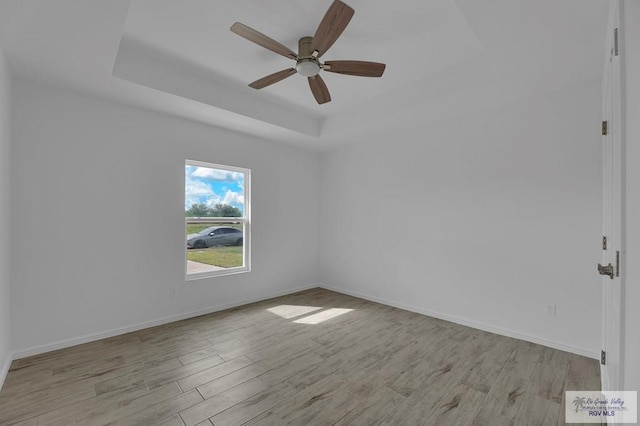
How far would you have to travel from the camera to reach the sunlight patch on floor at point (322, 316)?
12.0 ft

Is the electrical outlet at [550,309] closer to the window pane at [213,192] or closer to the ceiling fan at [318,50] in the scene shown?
the ceiling fan at [318,50]

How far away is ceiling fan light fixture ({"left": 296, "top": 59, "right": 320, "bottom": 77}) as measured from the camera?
243 cm

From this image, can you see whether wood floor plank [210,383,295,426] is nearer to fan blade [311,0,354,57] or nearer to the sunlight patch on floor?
the sunlight patch on floor

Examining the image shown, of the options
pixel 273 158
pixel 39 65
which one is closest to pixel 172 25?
pixel 39 65

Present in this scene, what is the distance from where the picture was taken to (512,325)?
3.18m

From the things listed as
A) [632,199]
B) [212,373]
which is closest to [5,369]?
[212,373]

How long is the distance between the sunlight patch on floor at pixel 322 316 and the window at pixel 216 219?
132 cm

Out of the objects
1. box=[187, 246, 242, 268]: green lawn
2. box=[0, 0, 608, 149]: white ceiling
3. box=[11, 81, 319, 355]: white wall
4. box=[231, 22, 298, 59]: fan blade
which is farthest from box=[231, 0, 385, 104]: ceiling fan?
box=[187, 246, 242, 268]: green lawn

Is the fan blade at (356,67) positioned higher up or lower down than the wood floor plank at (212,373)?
higher up

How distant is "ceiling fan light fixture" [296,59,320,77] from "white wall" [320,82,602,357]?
2075 mm

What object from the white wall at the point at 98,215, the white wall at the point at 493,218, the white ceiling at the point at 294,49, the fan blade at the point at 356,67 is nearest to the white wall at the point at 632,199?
the white ceiling at the point at 294,49

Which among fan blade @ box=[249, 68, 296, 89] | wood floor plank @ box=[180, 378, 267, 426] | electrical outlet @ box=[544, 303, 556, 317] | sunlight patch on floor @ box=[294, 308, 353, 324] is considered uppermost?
fan blade @ box=[249, 68, 296, 89]

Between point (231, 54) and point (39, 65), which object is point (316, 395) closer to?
point (231, 54)

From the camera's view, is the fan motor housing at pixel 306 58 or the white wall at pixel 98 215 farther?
the white wall at pixel 98 215
